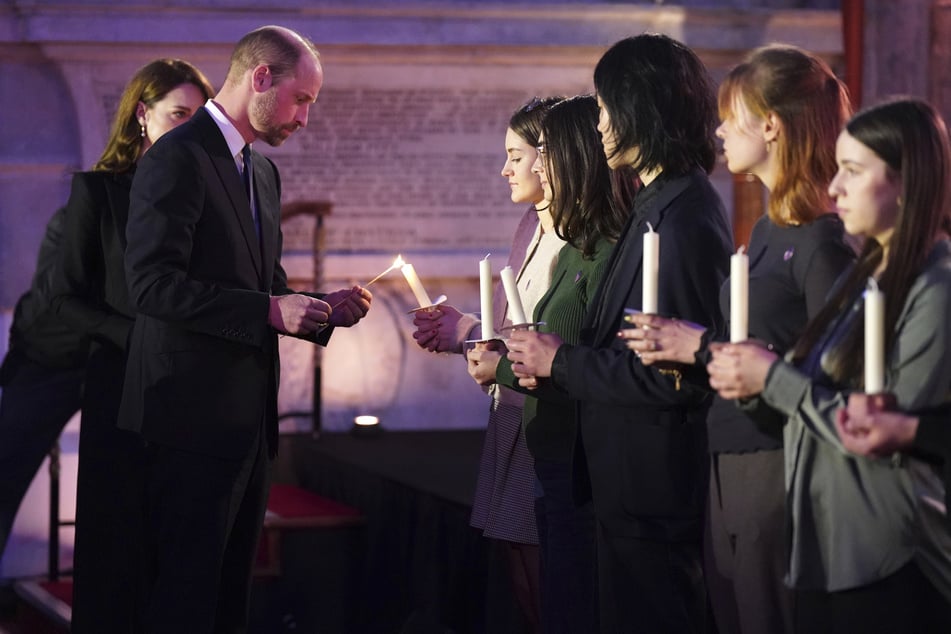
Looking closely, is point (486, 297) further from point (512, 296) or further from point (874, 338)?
point (874, 338)

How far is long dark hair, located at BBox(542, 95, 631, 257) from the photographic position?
10.1 feet

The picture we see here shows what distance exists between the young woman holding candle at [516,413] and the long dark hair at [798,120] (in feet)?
2.87

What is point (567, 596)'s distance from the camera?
2951mm

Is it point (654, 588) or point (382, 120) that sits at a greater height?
point (382, 120)

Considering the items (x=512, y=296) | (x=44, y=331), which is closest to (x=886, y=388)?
(x=512, y=296)

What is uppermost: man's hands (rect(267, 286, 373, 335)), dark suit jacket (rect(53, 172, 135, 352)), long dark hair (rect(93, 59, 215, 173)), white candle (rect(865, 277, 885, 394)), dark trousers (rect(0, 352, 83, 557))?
long dark hair (rect(93, 59, 215, 173))

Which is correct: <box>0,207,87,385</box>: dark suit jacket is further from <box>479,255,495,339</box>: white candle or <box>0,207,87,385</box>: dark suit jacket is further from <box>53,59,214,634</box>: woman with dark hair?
<box>479,255,495,339</box>: white candle

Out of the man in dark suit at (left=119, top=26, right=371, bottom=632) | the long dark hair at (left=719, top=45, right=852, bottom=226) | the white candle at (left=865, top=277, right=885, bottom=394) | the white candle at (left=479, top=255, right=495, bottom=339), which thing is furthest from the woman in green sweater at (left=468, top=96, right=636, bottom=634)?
the white candle at (left=865, top=277, right=885, bottom=394)

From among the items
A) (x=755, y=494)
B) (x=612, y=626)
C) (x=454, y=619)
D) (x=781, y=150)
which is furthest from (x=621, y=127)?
(x=454, y=619)

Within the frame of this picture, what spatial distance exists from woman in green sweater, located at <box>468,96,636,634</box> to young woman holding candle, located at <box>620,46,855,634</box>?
53 cm

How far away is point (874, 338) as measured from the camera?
1854mm

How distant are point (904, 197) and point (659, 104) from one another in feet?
2.31

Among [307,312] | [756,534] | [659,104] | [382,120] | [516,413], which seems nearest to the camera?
[756,534]

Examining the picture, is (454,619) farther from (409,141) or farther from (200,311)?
(409,141)
